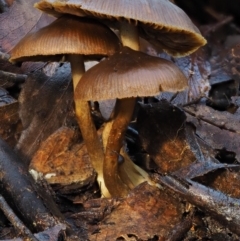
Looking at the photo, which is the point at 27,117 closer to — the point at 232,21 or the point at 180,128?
the point at 180,128

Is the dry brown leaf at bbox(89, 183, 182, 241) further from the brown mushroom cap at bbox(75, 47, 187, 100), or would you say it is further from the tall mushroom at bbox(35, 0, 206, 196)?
the brown mushroom cap at bbox(75, 47, 187, 100)

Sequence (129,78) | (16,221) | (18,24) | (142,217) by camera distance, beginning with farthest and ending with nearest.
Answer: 1. (18,24)
2. (142,217)
3. (129,78)
4. (16,221)

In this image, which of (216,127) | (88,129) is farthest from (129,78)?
(216,127)

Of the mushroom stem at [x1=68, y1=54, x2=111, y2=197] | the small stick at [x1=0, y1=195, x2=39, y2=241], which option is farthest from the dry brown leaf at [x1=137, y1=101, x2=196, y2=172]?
the small stick at [x1=0, y1=195, x2=39, y2=241]

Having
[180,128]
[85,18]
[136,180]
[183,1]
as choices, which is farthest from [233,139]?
[183,1]

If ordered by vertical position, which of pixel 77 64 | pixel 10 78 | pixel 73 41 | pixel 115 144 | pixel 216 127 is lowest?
pixel 216 127

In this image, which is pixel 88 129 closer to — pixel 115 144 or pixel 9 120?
pixel 115 144

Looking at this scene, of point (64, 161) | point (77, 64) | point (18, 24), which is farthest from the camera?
point (18, 24)
